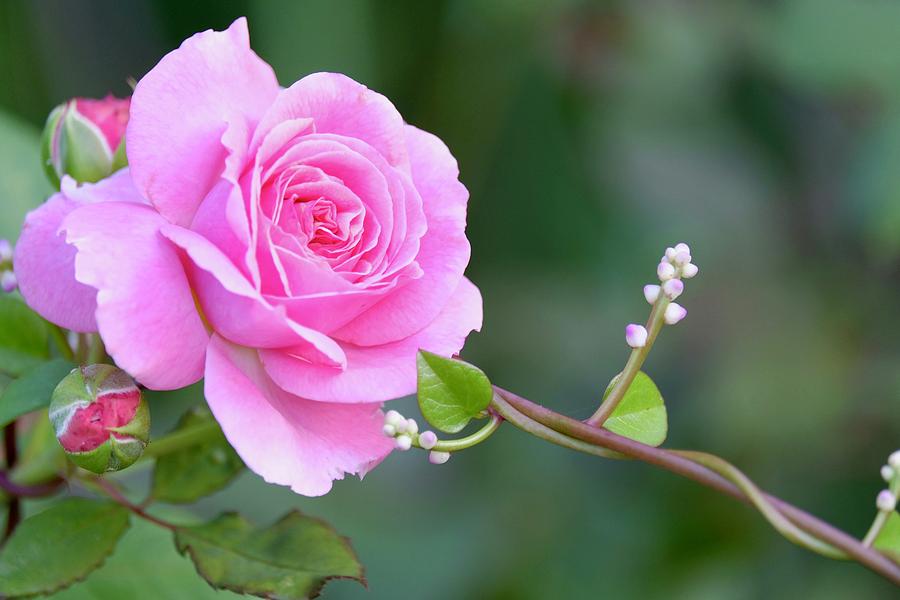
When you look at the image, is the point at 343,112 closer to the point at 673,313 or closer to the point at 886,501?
the point at 673,313

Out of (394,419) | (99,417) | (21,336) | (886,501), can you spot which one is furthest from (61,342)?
(886,501)

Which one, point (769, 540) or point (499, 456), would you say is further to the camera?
point (499, 456)

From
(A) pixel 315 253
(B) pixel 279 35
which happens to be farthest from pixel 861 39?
(A) pixel 315 253

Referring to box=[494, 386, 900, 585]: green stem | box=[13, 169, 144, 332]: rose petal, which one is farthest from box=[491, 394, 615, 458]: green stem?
box=[13, 169, 144, 332]: rose petal

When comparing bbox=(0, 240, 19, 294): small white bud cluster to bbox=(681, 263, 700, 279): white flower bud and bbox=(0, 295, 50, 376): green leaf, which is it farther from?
bbox=(681, 263, 700, 279): white flower bud

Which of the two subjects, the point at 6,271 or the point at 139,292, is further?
the point at 6,271

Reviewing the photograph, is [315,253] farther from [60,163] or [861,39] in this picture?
[861,39]

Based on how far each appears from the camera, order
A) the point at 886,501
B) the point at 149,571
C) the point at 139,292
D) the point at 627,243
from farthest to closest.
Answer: the point at 627,243 → the point at 149,571 → the point at 886,501 → the point at 139,292
